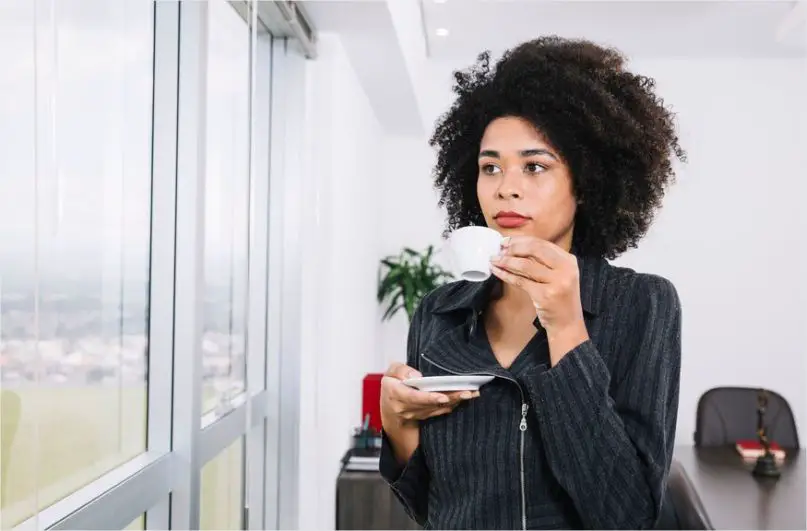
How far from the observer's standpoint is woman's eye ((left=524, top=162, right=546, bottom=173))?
1.13 m

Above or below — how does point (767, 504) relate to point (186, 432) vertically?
below

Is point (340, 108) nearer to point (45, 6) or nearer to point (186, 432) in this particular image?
point (186, 432)

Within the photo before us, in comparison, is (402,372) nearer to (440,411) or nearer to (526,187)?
(440,411)

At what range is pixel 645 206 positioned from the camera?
1188 millimetres

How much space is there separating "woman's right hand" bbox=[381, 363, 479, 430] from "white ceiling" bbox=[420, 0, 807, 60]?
824mm

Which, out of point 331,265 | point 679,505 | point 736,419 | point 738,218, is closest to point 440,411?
point 738,218

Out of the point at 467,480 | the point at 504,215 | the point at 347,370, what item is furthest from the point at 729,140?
the point at 347,370

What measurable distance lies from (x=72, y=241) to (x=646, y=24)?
131cm

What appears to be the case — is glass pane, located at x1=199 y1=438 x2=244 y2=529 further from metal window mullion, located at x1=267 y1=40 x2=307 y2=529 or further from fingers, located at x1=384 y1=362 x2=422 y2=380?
fingers, located at x1=384 y1=362 x2=422 y2=380

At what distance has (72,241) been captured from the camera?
1.35 meters

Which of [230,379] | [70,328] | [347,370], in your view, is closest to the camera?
[70,328]

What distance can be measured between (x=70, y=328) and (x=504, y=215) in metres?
0.74

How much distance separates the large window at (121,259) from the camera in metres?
1.16

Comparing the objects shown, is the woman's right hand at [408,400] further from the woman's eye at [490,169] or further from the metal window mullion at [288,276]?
the metal window mullion at [288,276]
